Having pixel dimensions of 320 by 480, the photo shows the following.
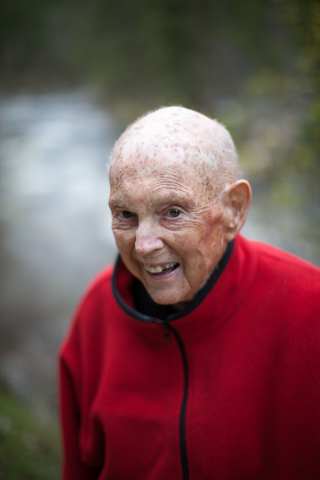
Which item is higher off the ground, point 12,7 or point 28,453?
point 12,7

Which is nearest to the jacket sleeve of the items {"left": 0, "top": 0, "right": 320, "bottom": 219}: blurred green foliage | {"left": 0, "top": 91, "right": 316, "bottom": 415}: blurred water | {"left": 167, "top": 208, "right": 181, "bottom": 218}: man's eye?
{"left": 167, "top": 208, "right": 181, "bottom": 218}: man's eye

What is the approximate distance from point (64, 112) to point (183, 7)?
6432 millimetres

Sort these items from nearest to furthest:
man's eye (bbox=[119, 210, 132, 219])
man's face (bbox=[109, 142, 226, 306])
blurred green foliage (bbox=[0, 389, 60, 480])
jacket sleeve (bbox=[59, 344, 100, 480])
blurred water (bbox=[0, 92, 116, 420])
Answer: man's face (bbox=[109, 142, 226, 306])
man's eye (bbox=[119, 210, 132, 219])
jacket sleeve (bbox=[59, 344, 100, 480])
blurred green foliage (bbox=[0, 389, 60, 480])
blurred water (bbox=[0, 92, 116, 420])

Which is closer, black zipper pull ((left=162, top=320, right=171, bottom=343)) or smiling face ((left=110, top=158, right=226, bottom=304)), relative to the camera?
smiling face ((left=110, top=158, right=226, bottom=304))

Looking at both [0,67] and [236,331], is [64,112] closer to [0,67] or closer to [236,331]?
[0,67]

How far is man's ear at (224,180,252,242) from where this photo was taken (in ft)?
4.60

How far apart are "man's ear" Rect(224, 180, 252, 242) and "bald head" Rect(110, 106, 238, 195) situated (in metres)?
0.04

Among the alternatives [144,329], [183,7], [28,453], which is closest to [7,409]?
[28,453]

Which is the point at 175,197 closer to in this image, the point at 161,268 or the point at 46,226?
the point at 161,268

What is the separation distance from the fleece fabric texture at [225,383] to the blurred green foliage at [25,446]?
3.26 feet

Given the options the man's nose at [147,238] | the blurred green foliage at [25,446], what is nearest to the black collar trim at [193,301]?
the man's nose at [147,238]

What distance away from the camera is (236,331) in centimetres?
150

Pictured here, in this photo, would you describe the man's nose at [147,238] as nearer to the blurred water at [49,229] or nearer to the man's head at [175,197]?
the man's head at [175,197]

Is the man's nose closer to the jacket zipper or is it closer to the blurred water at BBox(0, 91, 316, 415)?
the jacket zipper
